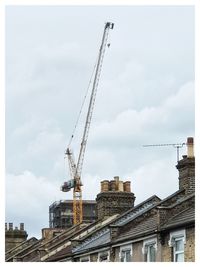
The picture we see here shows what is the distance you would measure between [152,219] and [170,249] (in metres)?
6.08

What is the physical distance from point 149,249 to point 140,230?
2438 mm

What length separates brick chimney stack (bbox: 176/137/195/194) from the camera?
106ft

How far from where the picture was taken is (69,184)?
135m

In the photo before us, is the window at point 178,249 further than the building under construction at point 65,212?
No

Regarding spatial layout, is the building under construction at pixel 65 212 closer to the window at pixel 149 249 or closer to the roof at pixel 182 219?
the roof at pixel 182 219

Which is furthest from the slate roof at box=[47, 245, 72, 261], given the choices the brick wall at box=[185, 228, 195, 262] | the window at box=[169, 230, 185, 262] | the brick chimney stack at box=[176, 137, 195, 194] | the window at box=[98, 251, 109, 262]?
the brick wall at box=[185, 228, 195, 262]

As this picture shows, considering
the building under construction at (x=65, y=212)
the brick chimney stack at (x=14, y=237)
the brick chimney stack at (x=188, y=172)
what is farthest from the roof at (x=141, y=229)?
the building under construction at (x=65, y=212)

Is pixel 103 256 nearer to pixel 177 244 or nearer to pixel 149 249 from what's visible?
pixel 149 249

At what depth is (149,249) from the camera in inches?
1101

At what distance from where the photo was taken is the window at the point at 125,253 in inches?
1160

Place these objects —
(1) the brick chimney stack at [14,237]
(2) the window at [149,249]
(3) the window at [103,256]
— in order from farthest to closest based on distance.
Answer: (1) the brick chimney stack at [14,237], (3) the window at [103,256], (2) the window at [149,249]

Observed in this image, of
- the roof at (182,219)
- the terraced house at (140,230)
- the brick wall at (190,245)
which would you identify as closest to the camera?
the brick wall at (190,245)

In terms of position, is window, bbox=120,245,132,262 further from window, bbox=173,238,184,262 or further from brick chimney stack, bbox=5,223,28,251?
A: brick chimney stack, bbox=5,223,28,251
